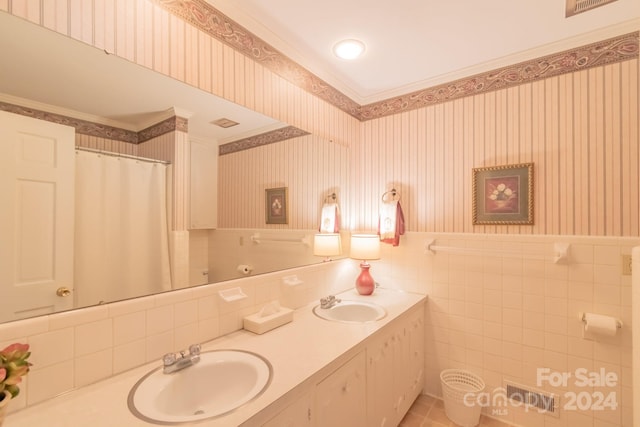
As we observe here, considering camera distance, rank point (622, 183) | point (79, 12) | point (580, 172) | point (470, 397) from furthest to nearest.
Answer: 1. point (470, 397)
2. point (580, 172)
3. point (622, 183)
4. point (79, 12)

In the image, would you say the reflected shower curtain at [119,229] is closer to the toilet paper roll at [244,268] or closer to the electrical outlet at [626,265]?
the toilet paper roll at [244,268]

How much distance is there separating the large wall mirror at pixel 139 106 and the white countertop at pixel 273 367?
295 mm

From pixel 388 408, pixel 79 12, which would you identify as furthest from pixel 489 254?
pixel 79 12

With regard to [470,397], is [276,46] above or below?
above

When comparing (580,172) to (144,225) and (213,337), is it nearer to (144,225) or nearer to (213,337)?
(213,337)

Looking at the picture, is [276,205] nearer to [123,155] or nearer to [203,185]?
[203,185]

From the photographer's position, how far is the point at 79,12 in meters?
1.02

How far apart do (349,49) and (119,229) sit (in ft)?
5.49

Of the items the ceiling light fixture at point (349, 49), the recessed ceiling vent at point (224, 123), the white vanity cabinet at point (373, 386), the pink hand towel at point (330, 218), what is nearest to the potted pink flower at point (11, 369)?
the white vanity cabinet at point (373, 386)

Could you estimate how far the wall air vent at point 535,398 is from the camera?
69.0 inches

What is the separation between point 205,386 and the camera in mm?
1129

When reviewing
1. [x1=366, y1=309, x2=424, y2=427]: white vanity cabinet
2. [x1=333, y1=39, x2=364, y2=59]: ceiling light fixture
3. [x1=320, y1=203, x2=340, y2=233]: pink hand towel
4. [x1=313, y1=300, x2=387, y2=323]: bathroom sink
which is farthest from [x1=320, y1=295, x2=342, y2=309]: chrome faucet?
[x1=333, y1=39, x2=364, y2=59]: ceiling light fixture

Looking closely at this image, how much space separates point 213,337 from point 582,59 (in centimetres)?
266

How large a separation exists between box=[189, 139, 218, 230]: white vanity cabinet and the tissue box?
21.1 inches
